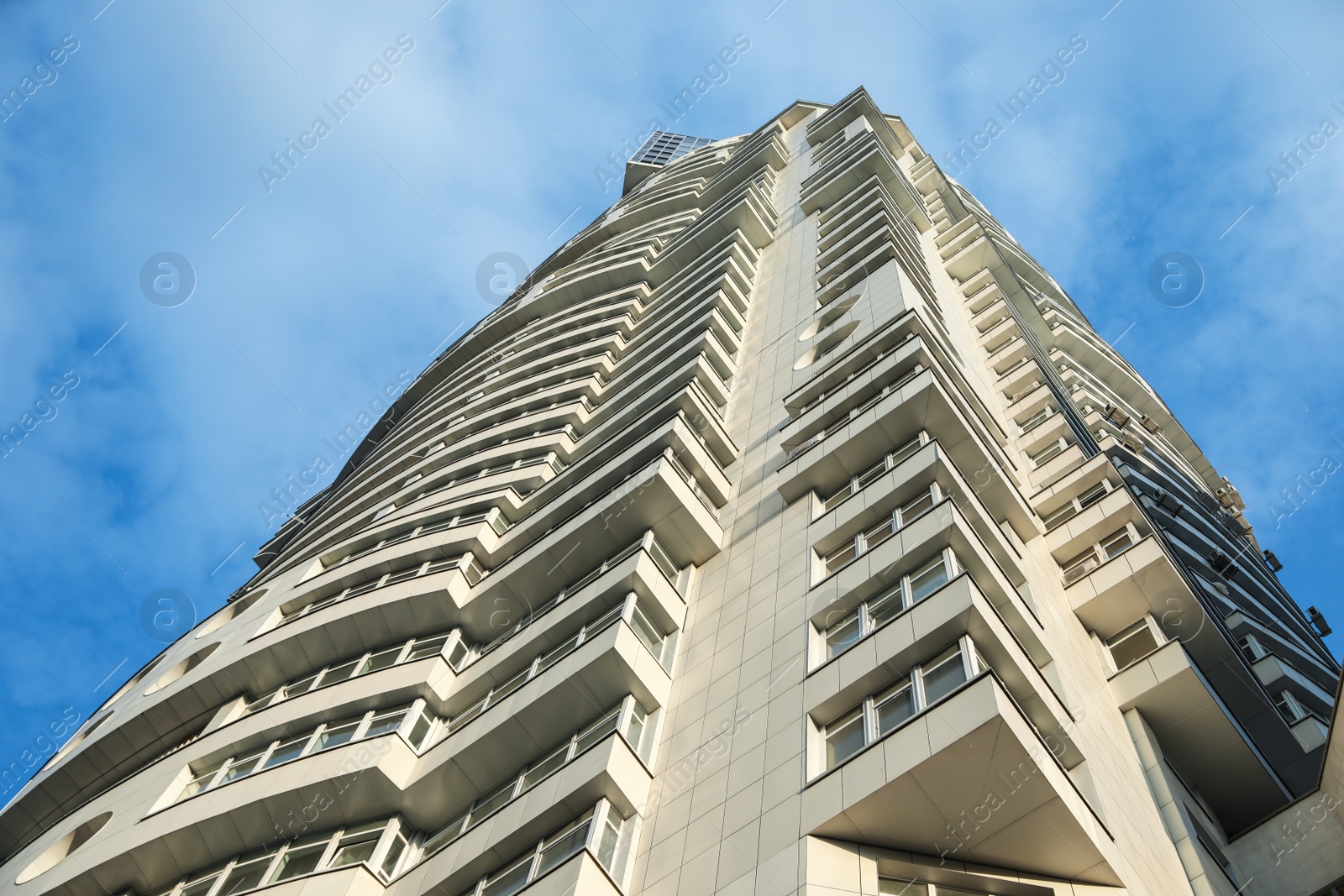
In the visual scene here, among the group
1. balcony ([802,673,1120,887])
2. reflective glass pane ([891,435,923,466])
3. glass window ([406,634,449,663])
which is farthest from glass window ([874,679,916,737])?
glass window ([406,634,449,663])

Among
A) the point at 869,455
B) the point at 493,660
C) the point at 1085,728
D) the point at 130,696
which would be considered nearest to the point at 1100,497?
the point at 869,455

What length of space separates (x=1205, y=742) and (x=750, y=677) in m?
8.63

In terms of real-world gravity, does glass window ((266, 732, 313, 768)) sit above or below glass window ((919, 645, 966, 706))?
above

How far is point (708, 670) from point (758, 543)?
4.55 m

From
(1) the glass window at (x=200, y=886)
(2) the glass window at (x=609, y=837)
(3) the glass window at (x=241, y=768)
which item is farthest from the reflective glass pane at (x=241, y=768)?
(2) the glass window at (x=609, y=837)

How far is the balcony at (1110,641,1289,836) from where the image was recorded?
67.4 ft

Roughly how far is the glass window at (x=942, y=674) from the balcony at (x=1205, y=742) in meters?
5.93

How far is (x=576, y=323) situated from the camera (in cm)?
5175

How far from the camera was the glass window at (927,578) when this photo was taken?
63.0 feet

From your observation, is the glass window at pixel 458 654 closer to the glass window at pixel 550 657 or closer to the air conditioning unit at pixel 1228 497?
the glass window at pixel 550 657

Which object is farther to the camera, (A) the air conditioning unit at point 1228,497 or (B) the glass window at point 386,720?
(A) the air conditioning unit at point 1228,497

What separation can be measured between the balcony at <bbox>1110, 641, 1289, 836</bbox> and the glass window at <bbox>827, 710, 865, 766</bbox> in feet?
22.6

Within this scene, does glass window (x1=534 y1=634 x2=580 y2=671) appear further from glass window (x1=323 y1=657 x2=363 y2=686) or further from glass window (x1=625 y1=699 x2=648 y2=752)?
glass window (x1=323 y1=657 x2=363 y2=686)

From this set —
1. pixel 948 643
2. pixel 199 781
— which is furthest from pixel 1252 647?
pixel 199 781
